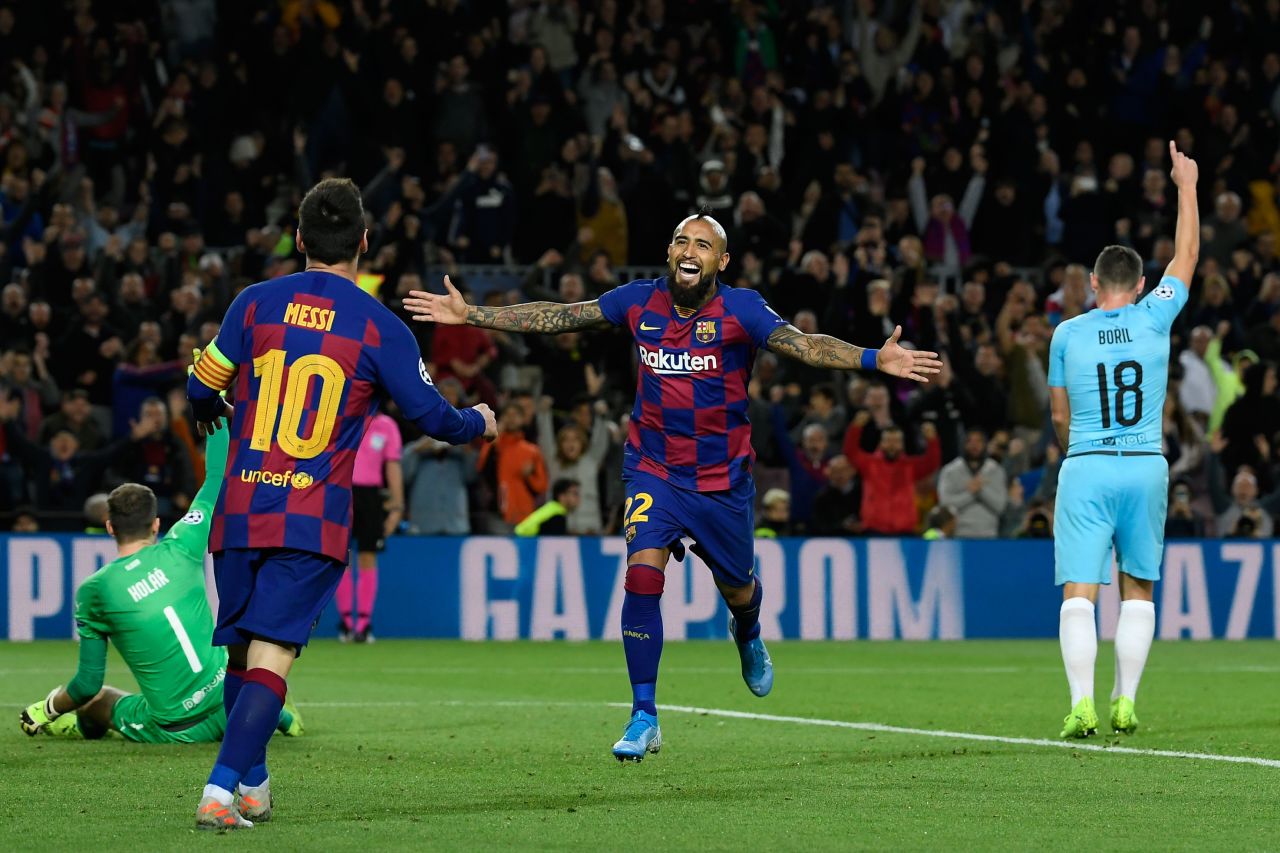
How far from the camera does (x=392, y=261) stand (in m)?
20.0

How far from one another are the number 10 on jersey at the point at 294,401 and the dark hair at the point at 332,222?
39cm

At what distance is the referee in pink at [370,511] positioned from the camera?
17.3m

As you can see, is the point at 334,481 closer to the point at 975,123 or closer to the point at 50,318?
the point at 50,318

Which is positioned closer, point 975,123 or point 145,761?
point 145,761

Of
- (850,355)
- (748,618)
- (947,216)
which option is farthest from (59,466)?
(850,355)

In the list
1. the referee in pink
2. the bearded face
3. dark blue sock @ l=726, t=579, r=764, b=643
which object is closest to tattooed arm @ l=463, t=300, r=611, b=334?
the bearded face

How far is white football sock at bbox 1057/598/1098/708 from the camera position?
9.77 metres

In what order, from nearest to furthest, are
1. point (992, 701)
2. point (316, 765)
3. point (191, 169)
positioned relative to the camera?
point (316, 765) → point (992, 701) → point (191, 169)

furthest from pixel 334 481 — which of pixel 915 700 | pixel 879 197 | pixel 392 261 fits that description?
pixel 879 197

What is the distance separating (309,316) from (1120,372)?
4.56m

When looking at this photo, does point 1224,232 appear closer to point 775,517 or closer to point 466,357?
point 775,517

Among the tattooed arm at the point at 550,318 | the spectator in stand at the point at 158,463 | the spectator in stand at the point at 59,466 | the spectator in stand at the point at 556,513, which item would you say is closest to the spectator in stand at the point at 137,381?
the spectator in stand at the point at 158,463

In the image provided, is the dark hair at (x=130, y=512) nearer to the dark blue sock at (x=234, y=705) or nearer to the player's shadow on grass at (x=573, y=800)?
the dark blue sock at (x=234, y=705)

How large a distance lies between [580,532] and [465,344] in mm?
2409
